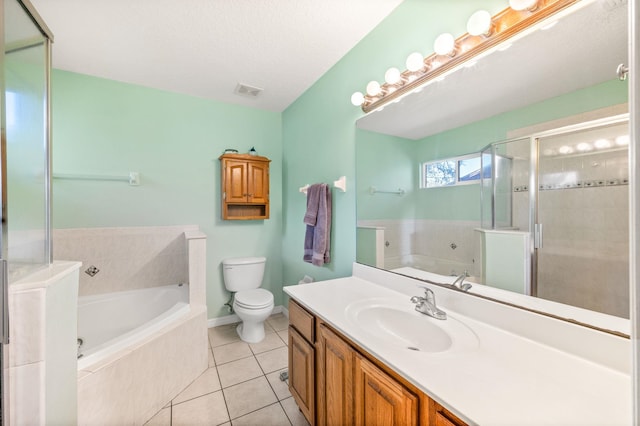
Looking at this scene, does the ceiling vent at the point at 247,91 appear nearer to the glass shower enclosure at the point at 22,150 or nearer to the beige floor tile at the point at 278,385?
the glass shower enclosure at the point at 22,150

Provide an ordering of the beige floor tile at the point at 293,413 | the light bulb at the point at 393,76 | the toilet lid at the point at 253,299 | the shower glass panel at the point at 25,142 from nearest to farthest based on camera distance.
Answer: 1. the shower glass panel at the point at 25,142
2. the light bulb at the point at 393,76
3. the beige floor tile at the point at 293,413
4. the toilet lid at the point at 253,299

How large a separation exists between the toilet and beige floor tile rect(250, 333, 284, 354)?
0.05 meters

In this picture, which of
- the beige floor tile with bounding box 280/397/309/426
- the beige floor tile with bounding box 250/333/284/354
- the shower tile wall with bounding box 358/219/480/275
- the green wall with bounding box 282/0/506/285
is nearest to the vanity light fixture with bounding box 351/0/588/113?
the green wall with bounding box 282/0/506/285

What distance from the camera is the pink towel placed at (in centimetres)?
206

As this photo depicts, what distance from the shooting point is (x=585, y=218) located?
815 mm

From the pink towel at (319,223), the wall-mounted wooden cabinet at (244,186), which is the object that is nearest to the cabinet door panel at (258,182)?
the wall-mounted wooden cabinet at (244,186)

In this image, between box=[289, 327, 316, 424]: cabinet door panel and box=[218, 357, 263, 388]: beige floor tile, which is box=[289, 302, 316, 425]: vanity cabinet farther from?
box=[218, 357, 263, 388]: beige floor tile

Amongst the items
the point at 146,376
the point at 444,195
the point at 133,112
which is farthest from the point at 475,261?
the point at 133,112

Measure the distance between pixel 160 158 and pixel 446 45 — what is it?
99.8 inches

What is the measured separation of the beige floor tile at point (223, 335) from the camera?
2.39 m

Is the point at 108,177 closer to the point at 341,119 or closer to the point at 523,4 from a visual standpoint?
the point at 341,119

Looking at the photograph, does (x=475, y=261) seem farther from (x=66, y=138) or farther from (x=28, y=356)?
(x=66, y=138)

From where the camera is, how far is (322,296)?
4.52ft

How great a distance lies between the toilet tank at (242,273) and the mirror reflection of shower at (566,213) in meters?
2.16
